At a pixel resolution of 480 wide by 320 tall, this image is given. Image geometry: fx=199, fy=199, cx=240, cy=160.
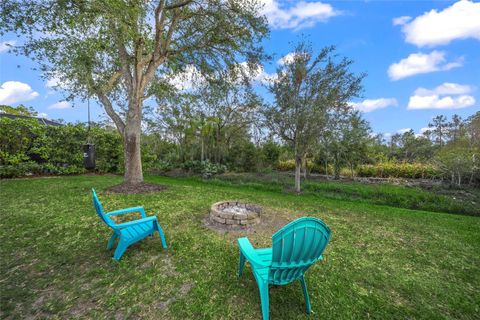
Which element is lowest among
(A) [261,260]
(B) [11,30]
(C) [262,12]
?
(A) [261,260]

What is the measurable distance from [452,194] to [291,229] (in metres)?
11.6

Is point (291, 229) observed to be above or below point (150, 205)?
above

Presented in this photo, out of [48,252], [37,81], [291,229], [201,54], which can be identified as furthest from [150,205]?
[37,81]

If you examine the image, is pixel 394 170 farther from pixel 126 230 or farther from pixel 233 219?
pixel 126 230

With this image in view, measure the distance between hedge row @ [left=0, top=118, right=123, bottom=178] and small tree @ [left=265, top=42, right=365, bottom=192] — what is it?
776 cm

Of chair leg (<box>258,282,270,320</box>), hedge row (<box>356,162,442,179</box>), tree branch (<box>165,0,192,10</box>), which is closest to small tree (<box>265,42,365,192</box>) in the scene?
tree branch (<box>165,0,192,10</box>)

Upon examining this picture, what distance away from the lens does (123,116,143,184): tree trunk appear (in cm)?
662

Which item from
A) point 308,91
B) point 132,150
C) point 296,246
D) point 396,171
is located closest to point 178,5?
point 132,150

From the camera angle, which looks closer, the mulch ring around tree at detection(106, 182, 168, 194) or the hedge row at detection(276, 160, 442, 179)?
the mulch ring around tree at detection(106, 182, 168, 194)

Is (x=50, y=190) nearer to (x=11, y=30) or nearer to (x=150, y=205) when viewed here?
(x=150, y=205)

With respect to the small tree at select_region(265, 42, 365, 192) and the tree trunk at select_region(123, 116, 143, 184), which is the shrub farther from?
the small tree at select_region(265, 42, 365, 192)

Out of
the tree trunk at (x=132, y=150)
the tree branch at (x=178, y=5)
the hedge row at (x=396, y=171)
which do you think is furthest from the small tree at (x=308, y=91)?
the hedge row at (x=396, y=171)

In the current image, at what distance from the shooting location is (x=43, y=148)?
838 cm

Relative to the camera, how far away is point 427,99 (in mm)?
13141
